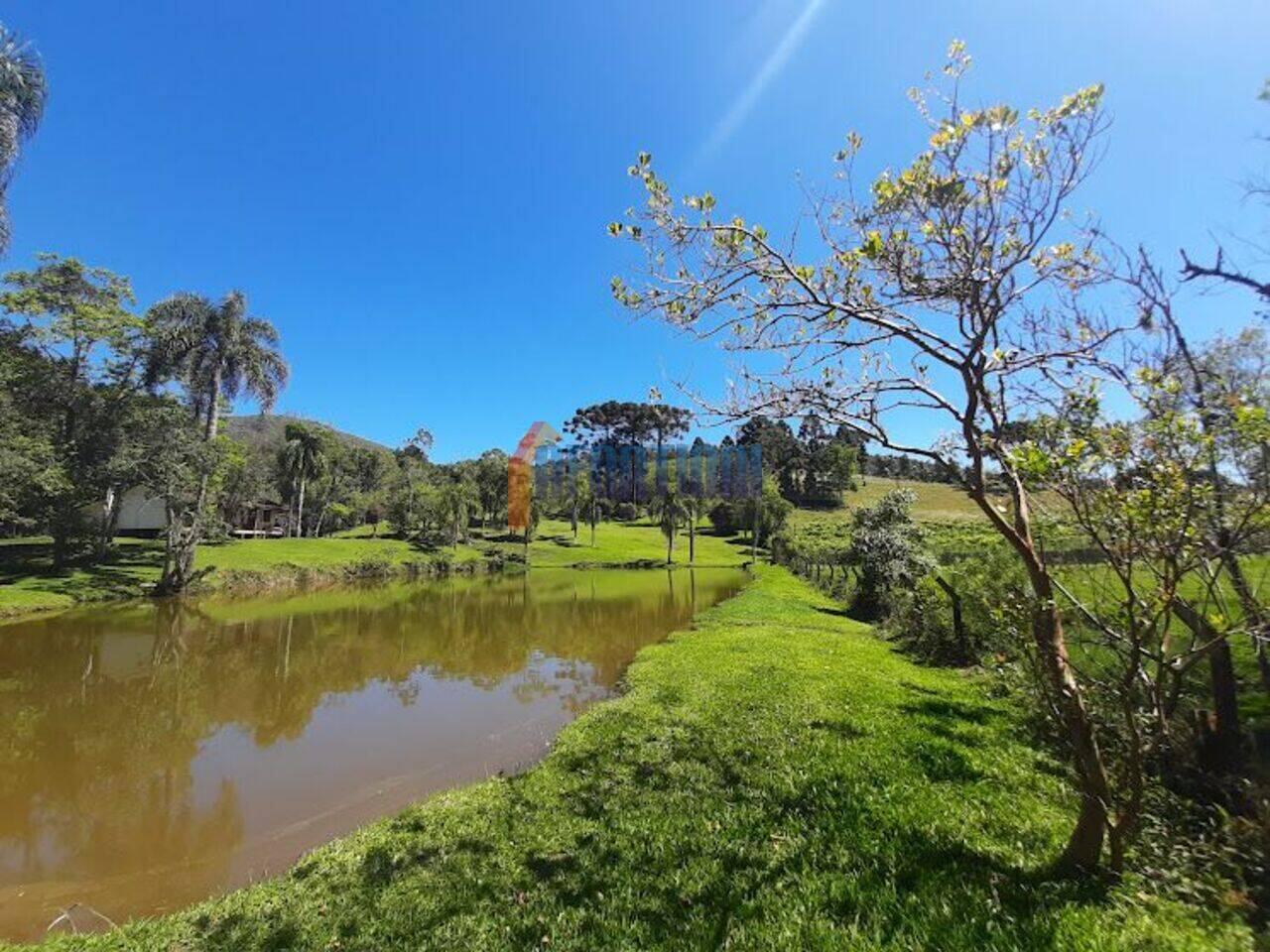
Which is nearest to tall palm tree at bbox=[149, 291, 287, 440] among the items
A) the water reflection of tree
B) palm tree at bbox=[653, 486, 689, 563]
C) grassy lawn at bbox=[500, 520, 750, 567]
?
the water reflection of tree

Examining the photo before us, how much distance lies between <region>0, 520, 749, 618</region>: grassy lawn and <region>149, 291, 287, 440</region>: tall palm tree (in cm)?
847

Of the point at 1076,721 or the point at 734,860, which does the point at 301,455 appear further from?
the point at 1076,721

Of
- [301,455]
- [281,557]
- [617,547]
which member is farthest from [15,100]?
[617,547]

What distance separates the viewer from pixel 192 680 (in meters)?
15.8

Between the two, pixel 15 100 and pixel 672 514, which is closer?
pixel 15 100

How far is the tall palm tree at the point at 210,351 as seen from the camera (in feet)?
113

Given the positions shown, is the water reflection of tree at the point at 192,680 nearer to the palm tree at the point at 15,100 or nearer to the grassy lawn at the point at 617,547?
the palm tree at the point at 15,100

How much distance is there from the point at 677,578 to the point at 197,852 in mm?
43344

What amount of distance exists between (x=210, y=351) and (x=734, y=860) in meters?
41.5

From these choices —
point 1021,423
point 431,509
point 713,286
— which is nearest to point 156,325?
point 431,509

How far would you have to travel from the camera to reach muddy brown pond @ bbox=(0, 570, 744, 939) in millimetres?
7352

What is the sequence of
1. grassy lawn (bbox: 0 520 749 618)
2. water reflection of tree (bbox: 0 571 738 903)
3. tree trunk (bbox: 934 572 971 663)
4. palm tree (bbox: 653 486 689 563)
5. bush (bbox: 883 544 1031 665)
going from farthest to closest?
palm tree (bbox: 653 486 689 563) → grassy lawn (bbox: 0 520 749 618) → tree trunk (bbox: 934 572 971 663) → bush (bbox: 883 544 1031 665) → water reflection of tree (bbox: 0 571 738 903)

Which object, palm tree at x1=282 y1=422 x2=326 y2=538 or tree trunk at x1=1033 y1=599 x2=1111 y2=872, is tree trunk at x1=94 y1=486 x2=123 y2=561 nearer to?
palm tree at x1=282 y1=422 x2=326 y2=538

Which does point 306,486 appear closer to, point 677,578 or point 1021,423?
point 677,578
